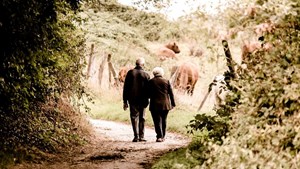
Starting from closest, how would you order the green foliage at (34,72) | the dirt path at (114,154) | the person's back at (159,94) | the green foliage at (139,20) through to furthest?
1. the green foliage at (34,72)
2. the dirt path at (114,154)
3. the person's back at (159,94)
4. the green foliage at (139,20)

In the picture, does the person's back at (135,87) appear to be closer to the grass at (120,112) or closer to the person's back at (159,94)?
the person's back at (159,94)

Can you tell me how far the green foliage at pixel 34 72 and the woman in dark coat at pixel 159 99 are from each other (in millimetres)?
1818

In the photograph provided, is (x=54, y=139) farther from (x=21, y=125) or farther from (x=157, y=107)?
(x=157, y=107)

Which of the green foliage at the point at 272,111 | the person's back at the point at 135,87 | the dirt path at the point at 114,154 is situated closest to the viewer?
the green foliage at the point at 272,111

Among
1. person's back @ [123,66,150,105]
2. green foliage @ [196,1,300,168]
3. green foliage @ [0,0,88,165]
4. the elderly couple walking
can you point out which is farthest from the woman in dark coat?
green foliage @ [196,1,300,168]

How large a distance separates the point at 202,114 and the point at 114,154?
6.37 ft

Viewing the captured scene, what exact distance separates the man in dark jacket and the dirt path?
51cm

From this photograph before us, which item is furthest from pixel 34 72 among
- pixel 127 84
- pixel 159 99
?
pixel 159 99

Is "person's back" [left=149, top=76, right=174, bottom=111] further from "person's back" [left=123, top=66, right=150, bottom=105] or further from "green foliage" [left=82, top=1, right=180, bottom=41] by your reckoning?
"green foliage" [left=82, top=1, right=180, bottom=41]

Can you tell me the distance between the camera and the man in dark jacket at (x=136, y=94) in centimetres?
1111

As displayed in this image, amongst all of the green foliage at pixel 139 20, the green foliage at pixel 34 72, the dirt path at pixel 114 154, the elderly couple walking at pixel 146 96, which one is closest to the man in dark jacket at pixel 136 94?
the elderly couple walking at pixel 146 96

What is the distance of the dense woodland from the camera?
4727 mm

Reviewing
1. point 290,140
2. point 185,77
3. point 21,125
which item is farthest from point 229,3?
point 185,77

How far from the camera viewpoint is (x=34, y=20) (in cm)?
705
